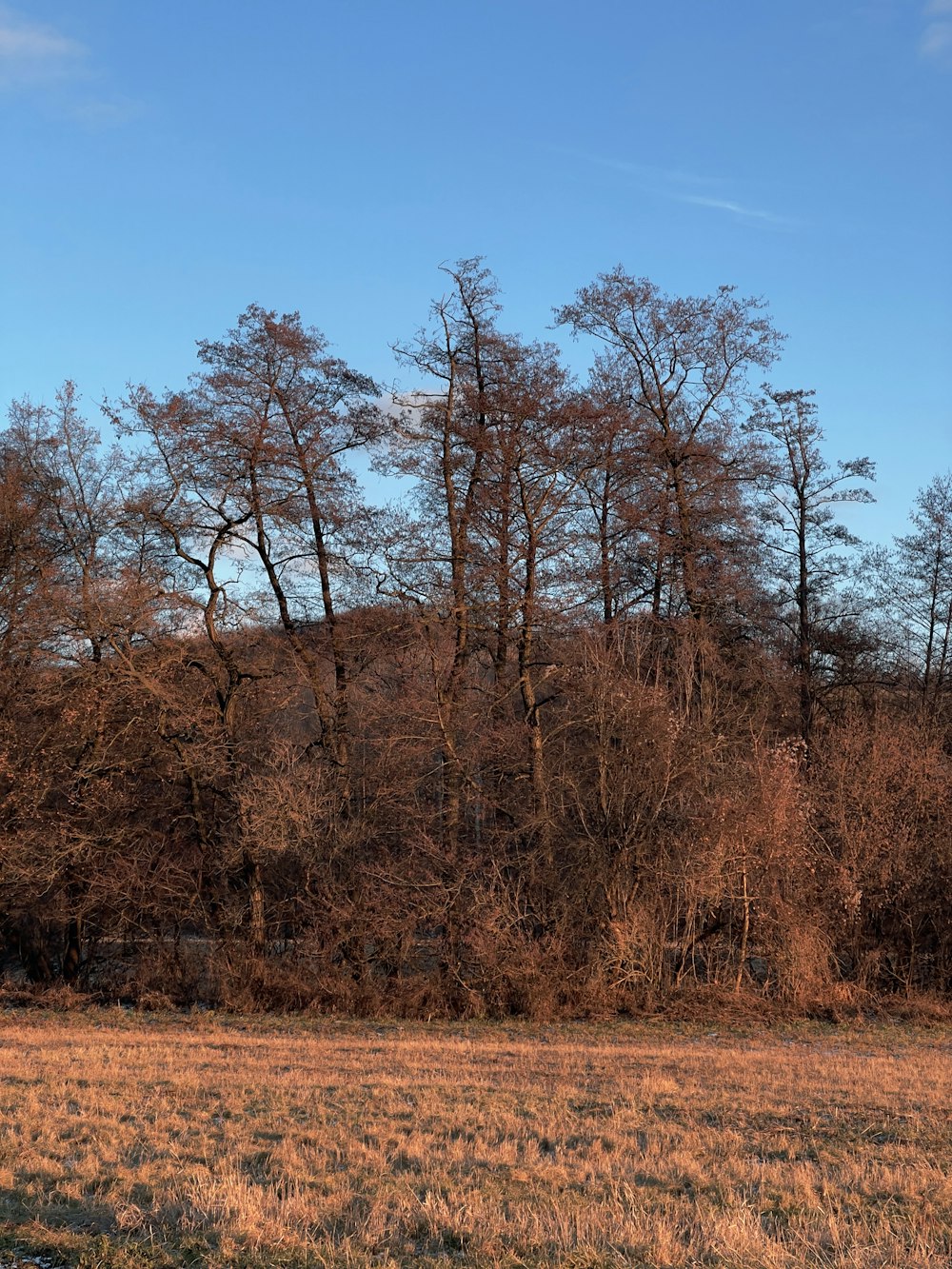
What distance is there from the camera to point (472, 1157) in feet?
26.5

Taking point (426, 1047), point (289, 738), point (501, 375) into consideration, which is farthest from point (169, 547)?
point (426, 1047)

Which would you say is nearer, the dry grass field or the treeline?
the dry grass field

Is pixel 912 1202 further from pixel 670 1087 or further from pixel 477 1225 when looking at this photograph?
pixel 670 1087

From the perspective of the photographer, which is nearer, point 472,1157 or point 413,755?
point 472,1157

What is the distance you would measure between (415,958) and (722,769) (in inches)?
271

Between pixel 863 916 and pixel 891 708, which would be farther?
pixel 891 708

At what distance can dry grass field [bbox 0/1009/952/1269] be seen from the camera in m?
5.68

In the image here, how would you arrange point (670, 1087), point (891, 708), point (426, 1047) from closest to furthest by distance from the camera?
point (670, 1087)
point (426, 1047)
point (891, 708)

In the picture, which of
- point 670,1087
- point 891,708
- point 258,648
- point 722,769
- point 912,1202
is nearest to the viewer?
point 912,1202

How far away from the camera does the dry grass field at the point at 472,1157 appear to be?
5.68m

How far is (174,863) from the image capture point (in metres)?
22.4

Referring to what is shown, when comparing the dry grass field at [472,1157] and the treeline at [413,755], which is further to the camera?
the treeline at [413,755]

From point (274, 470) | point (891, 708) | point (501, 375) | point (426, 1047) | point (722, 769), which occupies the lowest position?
point (426, 1047)

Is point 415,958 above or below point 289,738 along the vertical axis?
below
